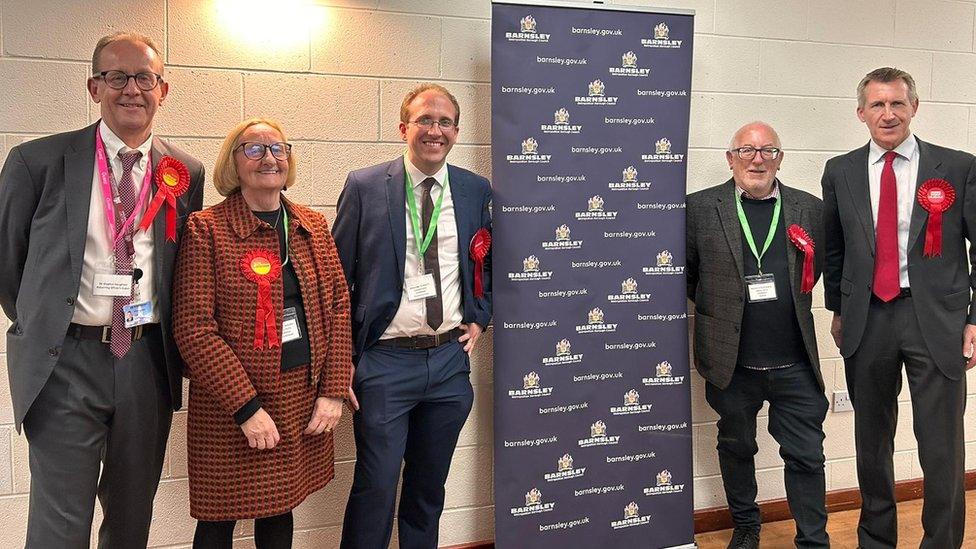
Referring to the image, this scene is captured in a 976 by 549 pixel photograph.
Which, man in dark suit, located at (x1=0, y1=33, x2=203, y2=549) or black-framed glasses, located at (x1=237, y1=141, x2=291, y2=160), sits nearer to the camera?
man in dark suit, located at (x1=0, y1=33, x2=203, y2=549)

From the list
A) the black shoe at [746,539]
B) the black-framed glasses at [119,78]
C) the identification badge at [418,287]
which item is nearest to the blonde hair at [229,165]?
the black-framed glasses at [119,78]

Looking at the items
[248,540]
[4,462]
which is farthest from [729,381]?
[4,462]

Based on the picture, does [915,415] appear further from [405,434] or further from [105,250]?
[105,250]

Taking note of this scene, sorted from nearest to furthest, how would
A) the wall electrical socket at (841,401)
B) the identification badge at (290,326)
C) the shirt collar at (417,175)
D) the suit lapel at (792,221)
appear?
the identification badge at (290,326), the shirt collar at (417,175), the suit lapel at (792,221), the wall electrical socket at (841,401)

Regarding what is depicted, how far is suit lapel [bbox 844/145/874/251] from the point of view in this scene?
262cm

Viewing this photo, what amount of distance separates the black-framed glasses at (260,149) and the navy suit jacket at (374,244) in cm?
35

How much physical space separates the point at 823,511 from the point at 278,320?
85.3 inches

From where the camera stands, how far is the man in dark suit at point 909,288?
255cm

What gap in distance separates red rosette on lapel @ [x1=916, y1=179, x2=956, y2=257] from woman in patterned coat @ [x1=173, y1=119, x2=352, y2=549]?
6.87ft

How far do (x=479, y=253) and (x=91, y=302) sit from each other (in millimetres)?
1193

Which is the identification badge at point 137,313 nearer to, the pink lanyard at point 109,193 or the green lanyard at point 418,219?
the pink lanyard at point 109,193

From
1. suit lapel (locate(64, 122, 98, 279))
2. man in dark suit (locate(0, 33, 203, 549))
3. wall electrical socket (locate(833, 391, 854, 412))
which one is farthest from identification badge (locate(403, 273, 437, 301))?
wall electrical socket (locate(833, 391, 854, 412))

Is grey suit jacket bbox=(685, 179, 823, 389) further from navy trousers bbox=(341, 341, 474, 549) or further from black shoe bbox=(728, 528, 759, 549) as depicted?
navy trousers bbox=(341, 341, 474, 549)

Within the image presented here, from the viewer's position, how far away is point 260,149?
2.01m
